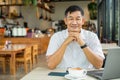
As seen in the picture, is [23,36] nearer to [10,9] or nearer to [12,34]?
[12,34]

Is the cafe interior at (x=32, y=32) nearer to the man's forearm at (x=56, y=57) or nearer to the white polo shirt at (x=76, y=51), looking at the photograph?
the man's forearm at (x=56, y=57)

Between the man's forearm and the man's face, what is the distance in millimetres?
199

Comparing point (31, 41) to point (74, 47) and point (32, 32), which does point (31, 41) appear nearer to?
point (32, 32)

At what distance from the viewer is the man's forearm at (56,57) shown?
2.58 m

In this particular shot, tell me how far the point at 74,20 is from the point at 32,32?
8438 millimetres

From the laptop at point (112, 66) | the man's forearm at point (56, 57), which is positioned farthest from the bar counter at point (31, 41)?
the laptop at point (112, 66)

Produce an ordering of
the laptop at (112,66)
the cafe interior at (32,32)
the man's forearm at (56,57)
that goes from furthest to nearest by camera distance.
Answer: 1. the cafe interior at (32,32)
2. the man's forearm at (56,57)
3. the laptop at (112,66)

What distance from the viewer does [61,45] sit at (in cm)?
261

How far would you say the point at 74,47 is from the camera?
271 centimetres

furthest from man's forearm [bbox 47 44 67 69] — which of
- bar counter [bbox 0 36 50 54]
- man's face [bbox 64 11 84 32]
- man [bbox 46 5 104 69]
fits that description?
bar counter [bbox 0 36 50 54]

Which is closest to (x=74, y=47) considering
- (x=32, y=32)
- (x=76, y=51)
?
(x=76, y=51)

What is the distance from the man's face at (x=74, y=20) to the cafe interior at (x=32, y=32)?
0.49m

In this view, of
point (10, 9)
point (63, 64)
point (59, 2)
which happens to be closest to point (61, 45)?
point (63, 64)

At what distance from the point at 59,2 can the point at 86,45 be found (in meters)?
16.1
